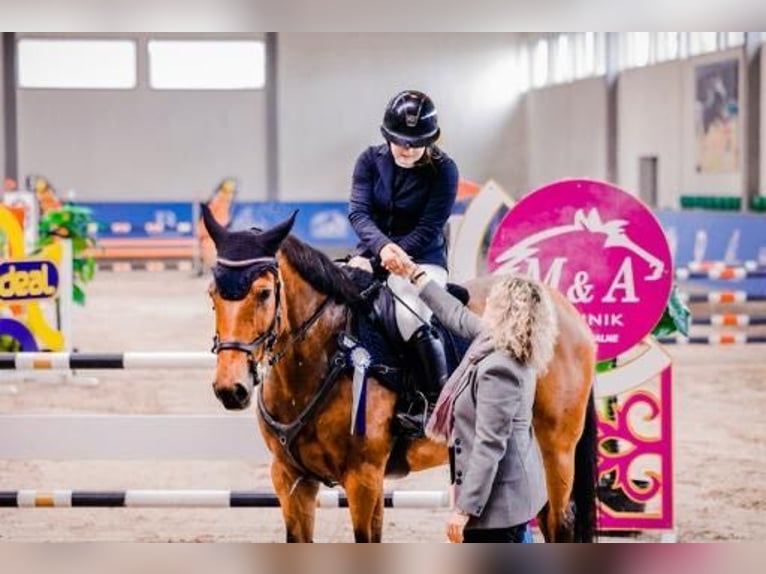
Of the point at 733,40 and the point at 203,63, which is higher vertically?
the point at 733,40

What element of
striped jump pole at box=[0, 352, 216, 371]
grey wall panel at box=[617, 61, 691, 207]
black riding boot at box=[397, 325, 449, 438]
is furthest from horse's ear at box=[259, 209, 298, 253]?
grey wall panel at box=[617, 61, 691, 207]

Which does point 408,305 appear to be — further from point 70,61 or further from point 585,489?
point 70,61

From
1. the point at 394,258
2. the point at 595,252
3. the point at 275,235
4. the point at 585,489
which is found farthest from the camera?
the point at 595,252

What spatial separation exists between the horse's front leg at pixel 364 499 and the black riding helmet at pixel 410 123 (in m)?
0.79

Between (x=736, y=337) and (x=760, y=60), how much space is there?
497 cm

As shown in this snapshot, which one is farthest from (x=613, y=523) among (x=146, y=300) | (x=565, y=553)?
(x=146, y=300)

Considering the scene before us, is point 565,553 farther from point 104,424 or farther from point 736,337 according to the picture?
point 736,337

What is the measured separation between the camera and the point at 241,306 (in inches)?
126

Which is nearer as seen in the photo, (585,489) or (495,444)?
(495,444)

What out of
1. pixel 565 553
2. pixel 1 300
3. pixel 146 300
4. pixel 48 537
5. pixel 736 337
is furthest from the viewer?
pixel 146 300

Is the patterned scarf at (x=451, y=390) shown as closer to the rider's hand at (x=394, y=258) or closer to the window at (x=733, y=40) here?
the rider's hand at (x=394, y=258)

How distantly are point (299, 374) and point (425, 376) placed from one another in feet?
1.02

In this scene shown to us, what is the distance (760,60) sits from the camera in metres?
13.0

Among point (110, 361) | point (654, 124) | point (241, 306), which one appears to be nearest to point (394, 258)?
point (241, 306)
